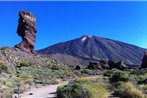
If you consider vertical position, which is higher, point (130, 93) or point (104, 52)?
point (104, 52)

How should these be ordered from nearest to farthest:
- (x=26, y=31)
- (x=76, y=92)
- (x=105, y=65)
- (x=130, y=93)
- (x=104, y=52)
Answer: (x=76, y=92) → (x=130, y=93) → (x=26, y=31) → (x=105, y=65) → (x=104, y=52)

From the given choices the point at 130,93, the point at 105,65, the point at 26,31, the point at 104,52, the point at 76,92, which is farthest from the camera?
the point at 104,52

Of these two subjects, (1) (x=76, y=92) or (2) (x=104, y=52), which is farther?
(2) (x=104, y=52)

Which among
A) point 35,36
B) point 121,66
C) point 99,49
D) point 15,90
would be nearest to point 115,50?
point 99,49

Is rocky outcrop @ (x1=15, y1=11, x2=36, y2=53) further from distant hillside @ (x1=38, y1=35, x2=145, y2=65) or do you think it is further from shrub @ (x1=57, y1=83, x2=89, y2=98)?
distant hillside @ (x1=38, y1=35, x2=145, y2=65)

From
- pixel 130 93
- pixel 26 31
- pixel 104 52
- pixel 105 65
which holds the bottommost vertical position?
pixel 130 93

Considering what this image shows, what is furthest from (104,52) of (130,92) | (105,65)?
(130,92)

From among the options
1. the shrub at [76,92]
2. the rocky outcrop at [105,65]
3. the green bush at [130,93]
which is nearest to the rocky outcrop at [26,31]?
the rocky outcrop at [105,65]

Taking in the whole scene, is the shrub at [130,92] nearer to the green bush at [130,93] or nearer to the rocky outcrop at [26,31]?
the green bush at [130,93]

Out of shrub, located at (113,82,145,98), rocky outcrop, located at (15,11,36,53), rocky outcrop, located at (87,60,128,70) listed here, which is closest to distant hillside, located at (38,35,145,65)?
rocky outcrop, located at (87,60,128,70)

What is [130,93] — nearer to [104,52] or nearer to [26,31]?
[26,31]
